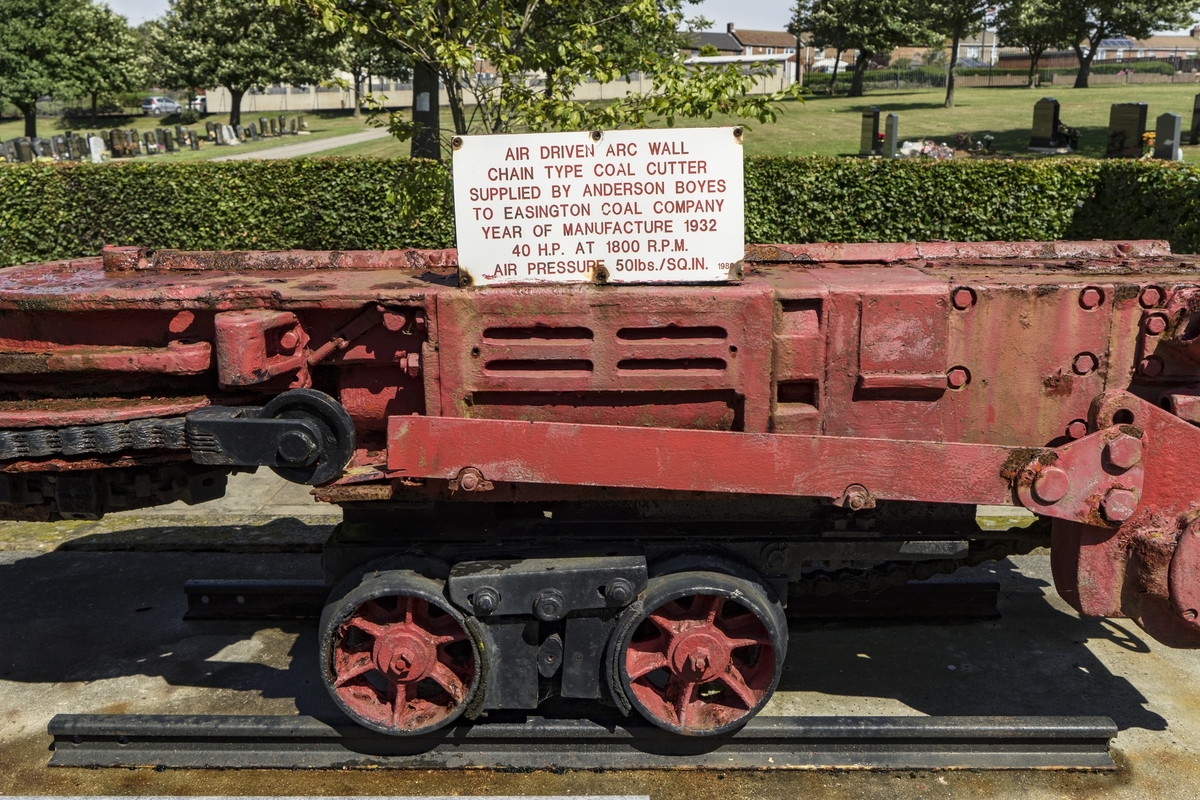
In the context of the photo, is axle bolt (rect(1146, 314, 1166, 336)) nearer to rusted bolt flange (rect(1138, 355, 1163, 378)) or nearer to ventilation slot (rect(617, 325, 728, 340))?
rusted bolt flange (rect(1138, 355, 1163, 378))

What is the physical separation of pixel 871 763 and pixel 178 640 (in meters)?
3.85

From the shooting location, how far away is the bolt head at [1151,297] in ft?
13.1

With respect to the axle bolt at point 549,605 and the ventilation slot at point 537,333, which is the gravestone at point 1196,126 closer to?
the ventilation slot at point 537,333

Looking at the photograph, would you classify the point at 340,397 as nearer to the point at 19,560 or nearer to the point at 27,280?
the point at 27,280

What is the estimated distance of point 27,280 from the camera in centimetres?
454

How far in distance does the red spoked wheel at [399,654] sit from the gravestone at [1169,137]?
62.0ft

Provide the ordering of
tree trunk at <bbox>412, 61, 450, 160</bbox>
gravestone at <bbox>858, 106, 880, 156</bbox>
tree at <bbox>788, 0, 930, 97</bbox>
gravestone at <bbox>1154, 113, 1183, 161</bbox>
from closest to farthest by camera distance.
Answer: tree trunk at <bbox>412, 61, 450, 160</bbox>
gravestone at <bbox>1154, 113, 1183, 161</bbox>
gravestone at <bbox>858, 106, 880, 156</bbox>
tree at <bbox>788, 0, 930, 97</bbox>

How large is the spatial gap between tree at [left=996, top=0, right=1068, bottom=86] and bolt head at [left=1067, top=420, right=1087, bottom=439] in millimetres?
48003

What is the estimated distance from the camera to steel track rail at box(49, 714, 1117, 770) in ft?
14.6

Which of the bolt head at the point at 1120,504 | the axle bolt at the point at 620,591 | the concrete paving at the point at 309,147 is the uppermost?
the concrete paving at the point at 309,147

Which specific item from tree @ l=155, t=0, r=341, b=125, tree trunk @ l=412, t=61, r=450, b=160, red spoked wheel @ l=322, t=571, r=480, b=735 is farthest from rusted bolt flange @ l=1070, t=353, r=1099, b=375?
tree @ l=155, t=0, r=341, b=125

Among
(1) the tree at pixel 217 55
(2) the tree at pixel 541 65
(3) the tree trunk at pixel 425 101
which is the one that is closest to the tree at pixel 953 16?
(1) the tree at pixel 217 55

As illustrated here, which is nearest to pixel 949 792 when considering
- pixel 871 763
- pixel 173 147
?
pixel 871 763

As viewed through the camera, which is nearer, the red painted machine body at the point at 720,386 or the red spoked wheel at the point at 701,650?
the red painted machine body at the point at 720,386
